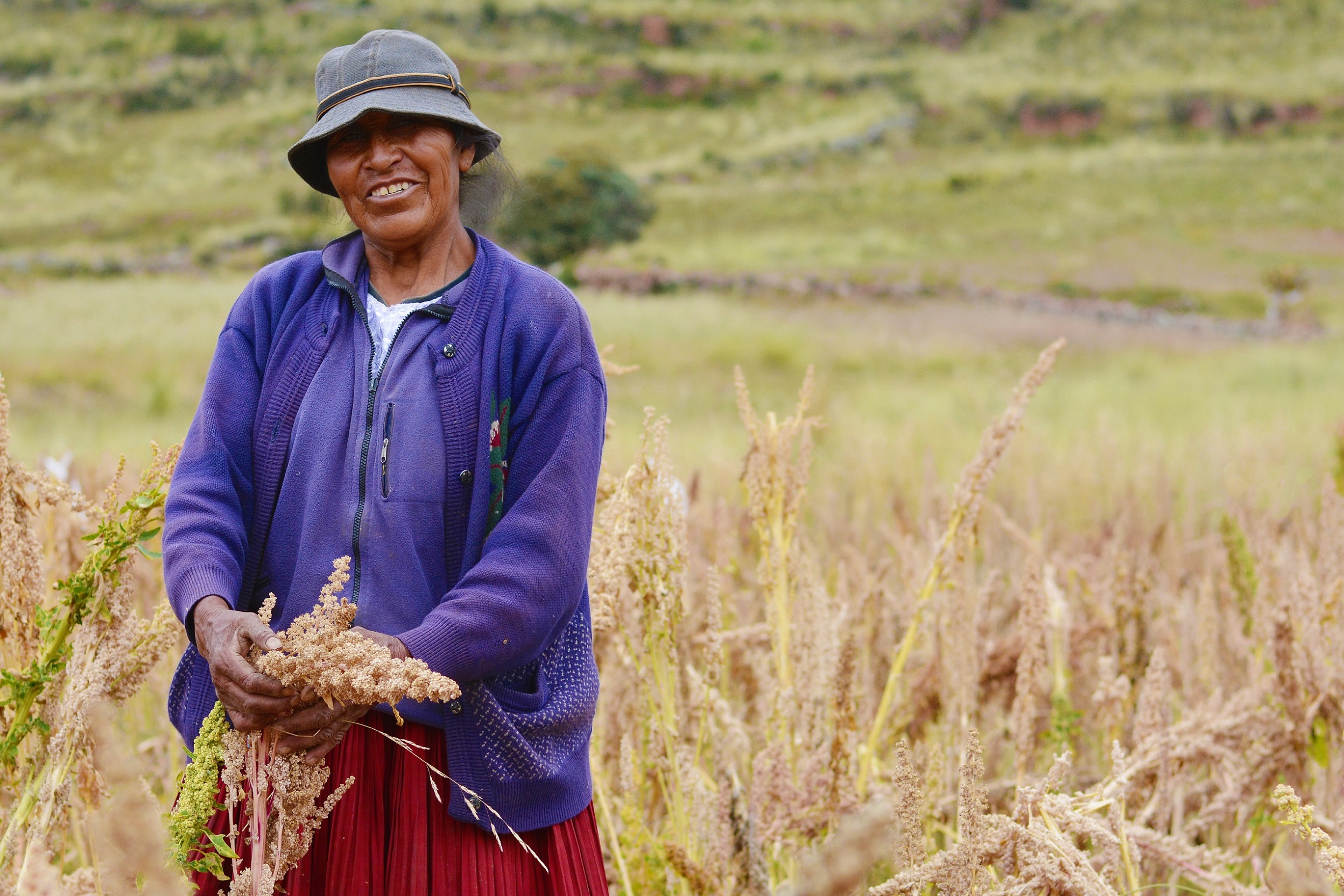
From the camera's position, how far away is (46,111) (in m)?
42.6

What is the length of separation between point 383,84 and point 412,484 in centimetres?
47

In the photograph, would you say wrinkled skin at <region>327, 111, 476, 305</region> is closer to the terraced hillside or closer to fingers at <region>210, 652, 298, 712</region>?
fingers at <region>210, 652, 298, 712</region>

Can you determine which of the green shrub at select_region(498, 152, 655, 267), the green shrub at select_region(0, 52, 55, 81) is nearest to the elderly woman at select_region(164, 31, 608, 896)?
the green shrub at select_region(498, 152, 655, 267)

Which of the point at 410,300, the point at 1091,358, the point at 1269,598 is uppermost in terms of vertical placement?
the point at 410,300

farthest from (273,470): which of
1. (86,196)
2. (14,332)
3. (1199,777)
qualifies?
(86,196)

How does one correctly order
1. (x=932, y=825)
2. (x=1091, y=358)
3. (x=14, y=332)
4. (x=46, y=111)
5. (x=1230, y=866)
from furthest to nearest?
(x=46, y=111)
(x=1091, y=358)
(x=14, y=332)
(x=1230, y=866)
(x=932, y=825)

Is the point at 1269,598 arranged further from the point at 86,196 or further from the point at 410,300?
the point at 86,196

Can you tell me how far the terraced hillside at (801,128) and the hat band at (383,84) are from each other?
21560mm

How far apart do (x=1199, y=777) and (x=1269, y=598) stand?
1.34 feet

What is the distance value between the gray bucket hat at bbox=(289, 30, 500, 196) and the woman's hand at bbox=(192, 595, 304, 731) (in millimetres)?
559

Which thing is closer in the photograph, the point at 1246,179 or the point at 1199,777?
the point at 1199,777

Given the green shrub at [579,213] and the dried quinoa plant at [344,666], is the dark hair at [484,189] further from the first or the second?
the green shrub at [579,213]

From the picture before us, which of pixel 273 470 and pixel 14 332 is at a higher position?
pixel 273 470

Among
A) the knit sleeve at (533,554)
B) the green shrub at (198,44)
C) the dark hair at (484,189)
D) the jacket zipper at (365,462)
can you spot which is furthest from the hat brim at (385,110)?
the green shrub at (198,44)
